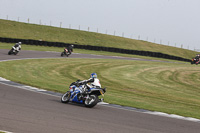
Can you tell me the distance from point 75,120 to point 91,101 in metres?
2.89

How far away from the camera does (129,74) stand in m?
27.5

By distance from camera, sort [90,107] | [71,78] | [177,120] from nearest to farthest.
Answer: [177,120] → [90,107] → [71,78]

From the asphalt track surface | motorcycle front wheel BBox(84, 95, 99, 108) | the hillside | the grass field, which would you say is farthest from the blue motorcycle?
the hillside

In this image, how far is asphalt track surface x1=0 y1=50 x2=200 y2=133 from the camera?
7.68 meters

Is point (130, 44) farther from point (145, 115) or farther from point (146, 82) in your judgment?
point (145, 115)

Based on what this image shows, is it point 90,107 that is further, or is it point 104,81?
point 104,81

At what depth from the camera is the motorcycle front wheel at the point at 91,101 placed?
11.6 meters

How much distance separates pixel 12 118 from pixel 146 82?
16678 millimetres

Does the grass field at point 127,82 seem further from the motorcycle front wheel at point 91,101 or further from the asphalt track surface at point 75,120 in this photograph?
the asphalt track surface at point 75,120

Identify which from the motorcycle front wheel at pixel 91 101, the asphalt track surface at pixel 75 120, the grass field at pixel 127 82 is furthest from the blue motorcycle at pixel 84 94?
the grass field at pixel 127 82

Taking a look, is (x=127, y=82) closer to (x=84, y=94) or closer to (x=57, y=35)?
(x=84, y=94)

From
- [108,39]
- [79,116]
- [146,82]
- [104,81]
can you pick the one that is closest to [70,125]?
[79,116]

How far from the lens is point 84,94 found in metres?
12.0

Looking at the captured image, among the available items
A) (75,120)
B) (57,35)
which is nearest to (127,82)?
(75,120)
